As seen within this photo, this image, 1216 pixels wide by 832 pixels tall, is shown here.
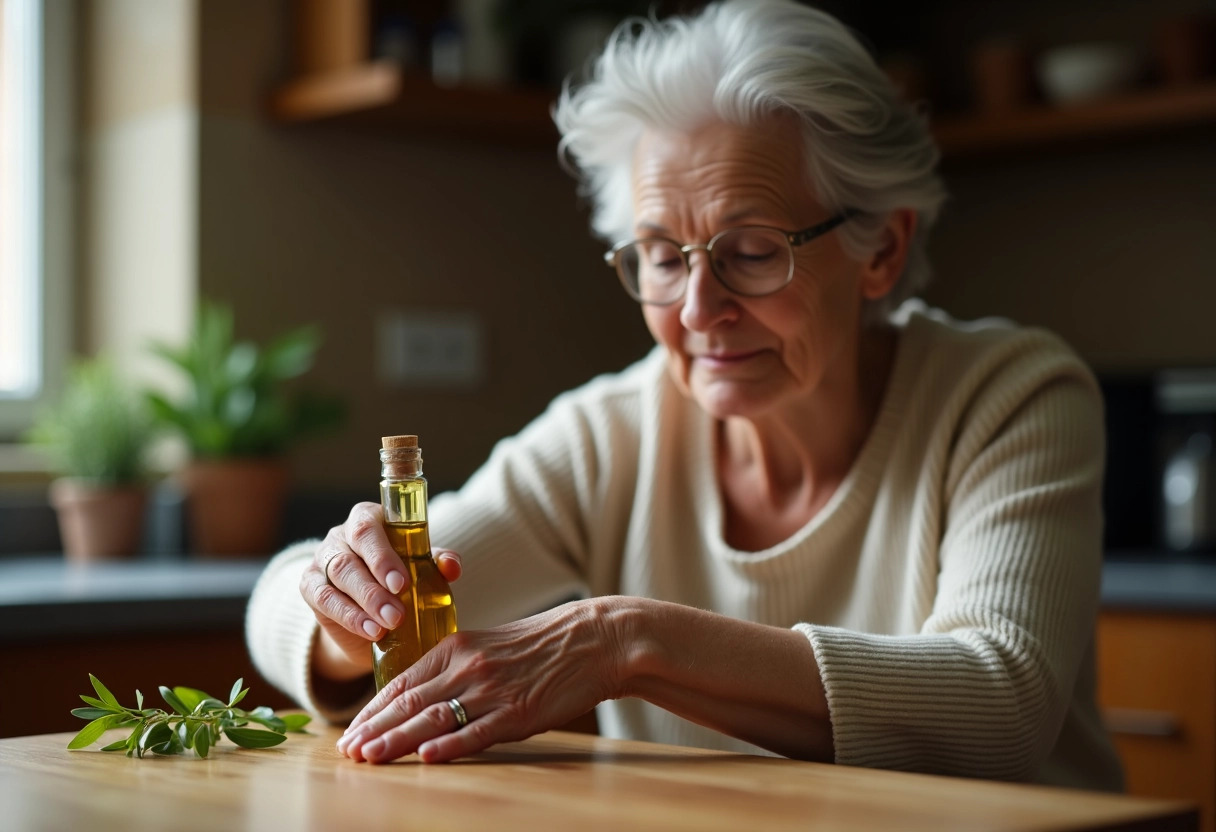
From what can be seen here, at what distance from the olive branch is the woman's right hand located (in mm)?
93

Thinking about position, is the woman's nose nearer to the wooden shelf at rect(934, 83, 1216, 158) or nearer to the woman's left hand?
the woman's left hand

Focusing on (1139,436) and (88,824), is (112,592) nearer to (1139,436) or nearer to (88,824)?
(88,824)

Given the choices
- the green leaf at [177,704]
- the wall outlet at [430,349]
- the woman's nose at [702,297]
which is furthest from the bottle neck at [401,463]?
the wall outlet at [430,349]

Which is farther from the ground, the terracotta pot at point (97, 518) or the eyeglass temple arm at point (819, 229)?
the eyeglass temple arm at point (819, 229)

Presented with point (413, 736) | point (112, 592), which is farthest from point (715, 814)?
point (112, 592)

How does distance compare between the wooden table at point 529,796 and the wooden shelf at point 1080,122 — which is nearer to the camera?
the wooden table at point 529,796

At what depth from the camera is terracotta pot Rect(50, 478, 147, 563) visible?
243cm

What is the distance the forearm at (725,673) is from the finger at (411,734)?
0.43ft

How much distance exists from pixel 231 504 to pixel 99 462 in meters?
0.22

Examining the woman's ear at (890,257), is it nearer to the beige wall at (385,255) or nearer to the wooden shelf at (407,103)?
the wooden shelf at (407,103)

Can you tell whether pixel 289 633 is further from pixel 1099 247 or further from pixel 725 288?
pixel 1099 247

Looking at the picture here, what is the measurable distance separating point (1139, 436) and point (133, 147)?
1.92 m

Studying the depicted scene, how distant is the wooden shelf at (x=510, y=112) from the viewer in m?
2.49

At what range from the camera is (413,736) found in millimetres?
1051
